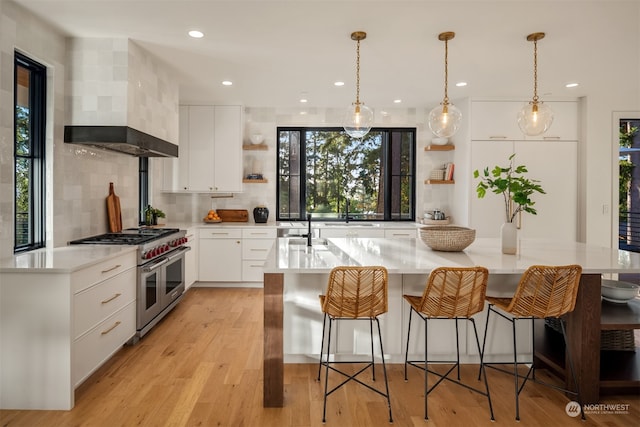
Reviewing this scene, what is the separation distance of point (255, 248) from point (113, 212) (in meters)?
1.92

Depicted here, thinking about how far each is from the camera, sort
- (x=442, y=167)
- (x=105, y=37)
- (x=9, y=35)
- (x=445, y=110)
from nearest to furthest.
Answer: (x=9, y=35)
(x=445, y=110)
(x=105, y=37)
(x=442, y=167)

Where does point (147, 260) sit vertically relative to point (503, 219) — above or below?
below

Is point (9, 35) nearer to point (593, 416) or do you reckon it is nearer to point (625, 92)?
point (593, 416)

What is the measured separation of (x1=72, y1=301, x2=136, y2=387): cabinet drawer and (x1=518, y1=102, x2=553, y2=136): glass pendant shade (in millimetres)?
3572

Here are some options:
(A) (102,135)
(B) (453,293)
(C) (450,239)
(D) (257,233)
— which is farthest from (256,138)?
(B) (453,293)

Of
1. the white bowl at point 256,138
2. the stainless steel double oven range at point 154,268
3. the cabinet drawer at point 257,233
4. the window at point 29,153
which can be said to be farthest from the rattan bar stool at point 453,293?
the white bowl at point 256,138

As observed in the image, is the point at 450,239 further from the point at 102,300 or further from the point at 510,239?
the point at 102,300

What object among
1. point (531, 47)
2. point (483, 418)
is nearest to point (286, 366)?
point (483, 418)

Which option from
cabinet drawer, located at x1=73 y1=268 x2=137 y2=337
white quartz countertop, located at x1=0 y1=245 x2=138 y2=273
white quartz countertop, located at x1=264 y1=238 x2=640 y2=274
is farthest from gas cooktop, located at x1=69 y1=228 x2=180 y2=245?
white quartz countertop, located at x1=264 y1=238 x2=640 y2=274

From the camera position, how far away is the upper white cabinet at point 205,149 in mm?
5559

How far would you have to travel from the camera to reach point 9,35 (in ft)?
8.82

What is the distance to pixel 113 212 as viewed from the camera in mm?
3945

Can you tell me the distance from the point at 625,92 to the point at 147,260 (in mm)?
5900

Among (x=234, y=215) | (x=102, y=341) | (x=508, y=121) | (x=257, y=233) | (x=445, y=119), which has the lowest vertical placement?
(x=102, y=341)
